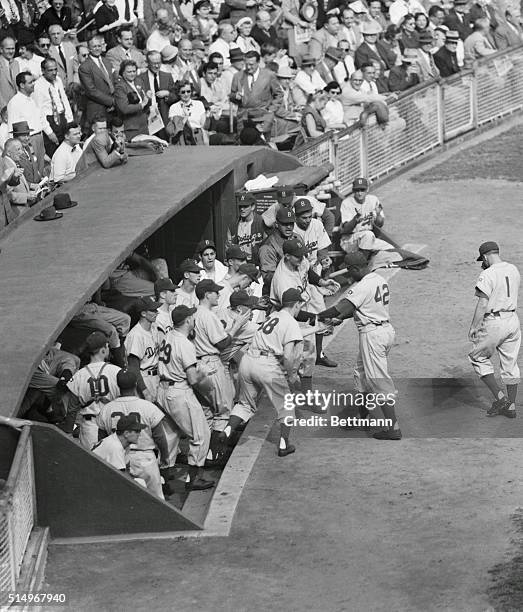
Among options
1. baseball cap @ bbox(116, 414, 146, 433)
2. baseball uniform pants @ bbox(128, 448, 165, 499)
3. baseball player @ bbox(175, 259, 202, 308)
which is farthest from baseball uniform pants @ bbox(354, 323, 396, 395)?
baseball cap @ bbox(116, 414, 146, 433)

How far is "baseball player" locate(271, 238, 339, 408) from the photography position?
48.0 feet

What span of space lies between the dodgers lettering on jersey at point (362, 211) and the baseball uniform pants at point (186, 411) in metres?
4.90

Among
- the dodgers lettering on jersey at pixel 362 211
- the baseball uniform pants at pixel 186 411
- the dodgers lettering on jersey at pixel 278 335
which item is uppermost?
the dodgers lettering on jersey at pixel 278 335

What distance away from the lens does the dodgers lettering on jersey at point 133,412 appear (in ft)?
40.2

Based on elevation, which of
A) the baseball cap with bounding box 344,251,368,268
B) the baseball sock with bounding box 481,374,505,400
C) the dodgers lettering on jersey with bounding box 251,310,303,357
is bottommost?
the baseball sock with bounding box 481,374,505,400

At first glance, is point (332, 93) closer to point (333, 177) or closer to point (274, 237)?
point (333, 177)

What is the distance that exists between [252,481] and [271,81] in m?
9.14

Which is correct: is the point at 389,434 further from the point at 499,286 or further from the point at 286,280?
the point at 286,280

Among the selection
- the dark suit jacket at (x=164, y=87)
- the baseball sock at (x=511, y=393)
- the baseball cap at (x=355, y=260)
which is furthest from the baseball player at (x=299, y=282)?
the dark suit jacket at (x=164, y=87)

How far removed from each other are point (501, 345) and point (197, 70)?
29.6ft

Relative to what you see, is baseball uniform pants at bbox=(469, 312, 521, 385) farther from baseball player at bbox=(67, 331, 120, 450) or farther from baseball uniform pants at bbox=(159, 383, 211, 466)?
baseball player at bbox=(67, 331, 120, 450)

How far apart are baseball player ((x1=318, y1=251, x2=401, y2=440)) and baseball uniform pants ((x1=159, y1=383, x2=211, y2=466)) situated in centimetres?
163

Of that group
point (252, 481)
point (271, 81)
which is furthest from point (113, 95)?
point (252, 481)

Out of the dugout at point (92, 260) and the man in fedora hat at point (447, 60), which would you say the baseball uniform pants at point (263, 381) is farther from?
the man in fedora hat at point (447, 60)
